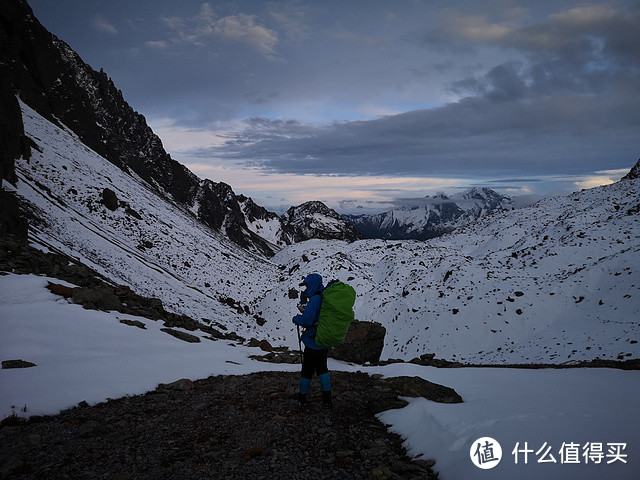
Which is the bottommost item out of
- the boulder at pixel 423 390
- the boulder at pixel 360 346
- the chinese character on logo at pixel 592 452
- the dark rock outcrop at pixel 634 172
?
the boulder at pixel 360 346

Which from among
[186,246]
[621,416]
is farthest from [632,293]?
[186,246]

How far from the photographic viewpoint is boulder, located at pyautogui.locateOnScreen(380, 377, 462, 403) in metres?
6.40

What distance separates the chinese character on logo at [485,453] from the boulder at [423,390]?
237cm

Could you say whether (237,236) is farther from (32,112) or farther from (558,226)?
(558,226)

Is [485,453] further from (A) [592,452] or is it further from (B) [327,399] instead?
(B) [327,399]

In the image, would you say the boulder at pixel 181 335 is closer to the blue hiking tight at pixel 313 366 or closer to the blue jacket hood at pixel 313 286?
the blue hiking tight at pixel 313 366

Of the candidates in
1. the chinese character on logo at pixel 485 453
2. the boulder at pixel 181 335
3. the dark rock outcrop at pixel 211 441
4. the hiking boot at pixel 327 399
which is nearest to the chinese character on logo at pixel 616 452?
the chinese character on logo at pixel 485 453

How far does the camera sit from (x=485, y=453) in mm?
3865

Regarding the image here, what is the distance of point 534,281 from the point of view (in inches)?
915

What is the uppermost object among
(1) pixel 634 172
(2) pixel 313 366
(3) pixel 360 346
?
(1) pixel 634 172

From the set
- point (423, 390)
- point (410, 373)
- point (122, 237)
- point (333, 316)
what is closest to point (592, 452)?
point (423, 390)

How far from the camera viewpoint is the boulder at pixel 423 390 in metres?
6.40

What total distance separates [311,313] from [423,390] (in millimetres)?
3089

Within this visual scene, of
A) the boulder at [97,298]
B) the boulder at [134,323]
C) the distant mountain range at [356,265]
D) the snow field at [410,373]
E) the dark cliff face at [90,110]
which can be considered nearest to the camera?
the snow field at [410,373]
